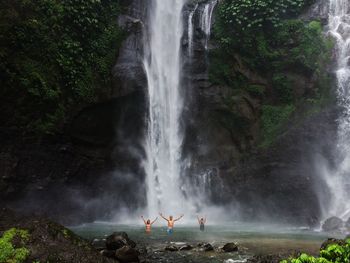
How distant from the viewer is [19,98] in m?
22.2

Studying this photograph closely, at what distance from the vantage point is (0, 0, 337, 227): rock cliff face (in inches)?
916

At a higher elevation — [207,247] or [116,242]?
[116,242]

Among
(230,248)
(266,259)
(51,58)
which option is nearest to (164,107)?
(51,58)

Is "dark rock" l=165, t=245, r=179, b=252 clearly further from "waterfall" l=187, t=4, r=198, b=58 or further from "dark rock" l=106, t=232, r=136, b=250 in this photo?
"waterfall" l=187, t=4, r=198, b=58

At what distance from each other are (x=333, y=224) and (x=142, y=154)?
511 inches

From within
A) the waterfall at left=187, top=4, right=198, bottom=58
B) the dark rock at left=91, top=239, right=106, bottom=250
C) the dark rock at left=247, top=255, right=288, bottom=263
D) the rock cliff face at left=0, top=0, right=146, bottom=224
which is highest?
the waterfall at left=187, top=4, right=198, bottom=58

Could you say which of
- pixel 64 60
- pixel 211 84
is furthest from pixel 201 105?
pixel 64 60

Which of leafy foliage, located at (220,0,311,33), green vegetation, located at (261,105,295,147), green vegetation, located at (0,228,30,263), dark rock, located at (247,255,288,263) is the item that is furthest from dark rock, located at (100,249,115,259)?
leafy foliage, located at (220,0,311,33)

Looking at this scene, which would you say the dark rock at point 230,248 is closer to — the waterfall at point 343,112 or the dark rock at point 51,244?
the dark rock at point 51,244

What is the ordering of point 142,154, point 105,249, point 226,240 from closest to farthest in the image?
point 105,249 < point 226,240 < point 142,154

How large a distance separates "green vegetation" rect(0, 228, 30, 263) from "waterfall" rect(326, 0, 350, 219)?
19.0 metres

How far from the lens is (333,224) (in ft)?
70.0

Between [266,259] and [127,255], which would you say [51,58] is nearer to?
[127,255]

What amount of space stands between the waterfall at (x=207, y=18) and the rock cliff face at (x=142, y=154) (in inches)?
15.4
